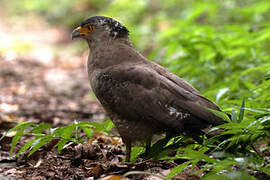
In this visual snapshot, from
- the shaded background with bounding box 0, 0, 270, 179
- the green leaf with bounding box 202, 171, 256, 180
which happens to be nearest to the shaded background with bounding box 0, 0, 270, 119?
the shaded background with bounding box 0, 0, 270, 179

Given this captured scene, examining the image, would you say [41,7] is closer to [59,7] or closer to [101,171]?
[59,7]

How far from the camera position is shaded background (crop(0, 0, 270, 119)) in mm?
5082

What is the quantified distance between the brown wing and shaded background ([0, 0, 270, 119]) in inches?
20.5

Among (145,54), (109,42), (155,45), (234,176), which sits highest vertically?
(155,45)

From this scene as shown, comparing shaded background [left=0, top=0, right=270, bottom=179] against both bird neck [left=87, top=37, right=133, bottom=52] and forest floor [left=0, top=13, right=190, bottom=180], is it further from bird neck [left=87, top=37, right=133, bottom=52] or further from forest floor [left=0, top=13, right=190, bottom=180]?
bird neck [left=87, top=37, right=133, bottom=52]

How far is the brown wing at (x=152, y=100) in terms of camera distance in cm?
297

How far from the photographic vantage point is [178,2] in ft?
41.6

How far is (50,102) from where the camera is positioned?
287 inches

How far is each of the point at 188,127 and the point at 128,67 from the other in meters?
0.76

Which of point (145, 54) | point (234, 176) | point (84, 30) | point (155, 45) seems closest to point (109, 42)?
point (84, 30)

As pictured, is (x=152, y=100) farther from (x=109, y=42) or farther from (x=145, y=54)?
(x=145, y=54)

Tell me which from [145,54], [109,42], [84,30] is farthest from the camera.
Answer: [145,54]

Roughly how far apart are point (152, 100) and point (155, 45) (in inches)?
321

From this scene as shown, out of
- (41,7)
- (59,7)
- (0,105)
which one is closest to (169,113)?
(0,105)
